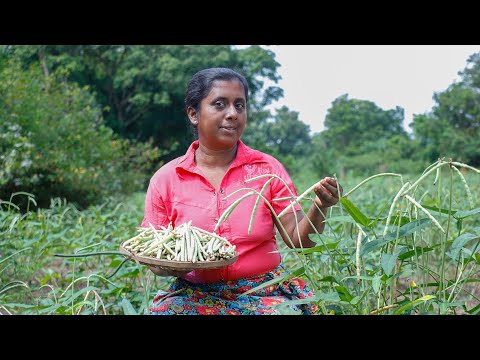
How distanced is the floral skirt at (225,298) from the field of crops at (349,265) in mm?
69

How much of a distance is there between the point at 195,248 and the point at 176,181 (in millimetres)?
396

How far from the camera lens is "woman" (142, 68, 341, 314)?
5.18 ft

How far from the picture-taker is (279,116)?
1492cm

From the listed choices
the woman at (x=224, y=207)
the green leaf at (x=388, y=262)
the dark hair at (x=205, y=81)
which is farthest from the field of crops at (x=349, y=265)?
the dark hair at (x=205, y=81)

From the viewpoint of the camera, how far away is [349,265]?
1.22 metres

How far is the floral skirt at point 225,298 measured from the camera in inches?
60.9

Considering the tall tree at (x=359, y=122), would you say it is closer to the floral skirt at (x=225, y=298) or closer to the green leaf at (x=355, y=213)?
the floral skirt at (x=225, y=298)

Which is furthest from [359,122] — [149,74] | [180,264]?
[180,264]

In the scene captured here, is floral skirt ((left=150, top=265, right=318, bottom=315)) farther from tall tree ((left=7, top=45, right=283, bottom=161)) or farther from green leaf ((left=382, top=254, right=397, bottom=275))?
tall tree ((left=7, top=45, right=283, bottom=161))

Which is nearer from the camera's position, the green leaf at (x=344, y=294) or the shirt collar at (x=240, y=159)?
the green leaf at (x=344, y=294)

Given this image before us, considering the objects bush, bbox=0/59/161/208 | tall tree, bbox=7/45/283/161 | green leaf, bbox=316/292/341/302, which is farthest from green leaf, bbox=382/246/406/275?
tall tree, bbox=7/45/283/161

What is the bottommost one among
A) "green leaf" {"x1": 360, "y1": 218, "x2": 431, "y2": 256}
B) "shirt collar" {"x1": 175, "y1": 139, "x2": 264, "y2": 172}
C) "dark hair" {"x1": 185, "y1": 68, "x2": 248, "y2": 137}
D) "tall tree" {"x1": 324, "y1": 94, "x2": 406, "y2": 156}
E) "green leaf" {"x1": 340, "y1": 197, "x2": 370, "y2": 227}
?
"green leaf" {"x1": 360, "y1": 218, "x2": 431, "y2": 256}

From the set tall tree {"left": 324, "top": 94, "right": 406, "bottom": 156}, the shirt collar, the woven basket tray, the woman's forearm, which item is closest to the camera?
the woven basket tray
